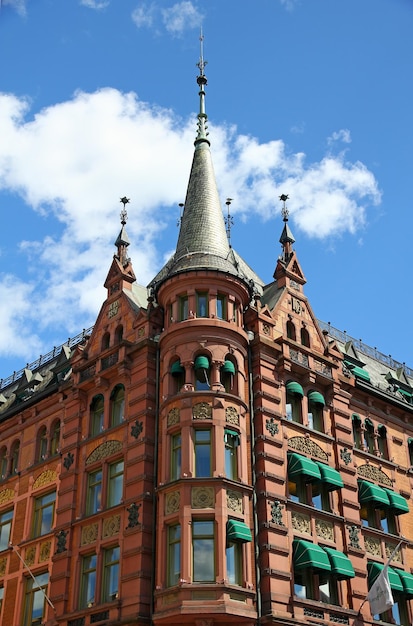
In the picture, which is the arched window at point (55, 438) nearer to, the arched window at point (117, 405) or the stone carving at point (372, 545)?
the arched window at point (117, 405)

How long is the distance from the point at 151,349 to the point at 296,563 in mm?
12220

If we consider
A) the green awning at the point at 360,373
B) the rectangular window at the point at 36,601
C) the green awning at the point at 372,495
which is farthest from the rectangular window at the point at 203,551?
the green awning at the point at 360,373

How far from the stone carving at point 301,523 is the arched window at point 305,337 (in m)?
9.87

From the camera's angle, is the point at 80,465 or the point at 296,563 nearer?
the point at 296,563

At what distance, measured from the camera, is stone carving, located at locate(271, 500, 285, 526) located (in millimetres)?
37384

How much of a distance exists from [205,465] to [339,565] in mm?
7474

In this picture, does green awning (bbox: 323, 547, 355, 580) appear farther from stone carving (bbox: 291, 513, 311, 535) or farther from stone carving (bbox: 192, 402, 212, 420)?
stone carving (bbox: 192, 402, 212, 420)

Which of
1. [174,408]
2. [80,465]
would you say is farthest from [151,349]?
[80,465]

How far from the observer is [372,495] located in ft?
142

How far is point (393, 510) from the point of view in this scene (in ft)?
148

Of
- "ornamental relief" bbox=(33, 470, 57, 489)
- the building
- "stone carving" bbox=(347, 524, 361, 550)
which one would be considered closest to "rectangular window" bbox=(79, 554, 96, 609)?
the building

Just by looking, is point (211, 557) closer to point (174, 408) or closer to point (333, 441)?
point (174, 408)

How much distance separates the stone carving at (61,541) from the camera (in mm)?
40719

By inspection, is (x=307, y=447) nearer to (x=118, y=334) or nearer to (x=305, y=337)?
(x=305, y=337)
